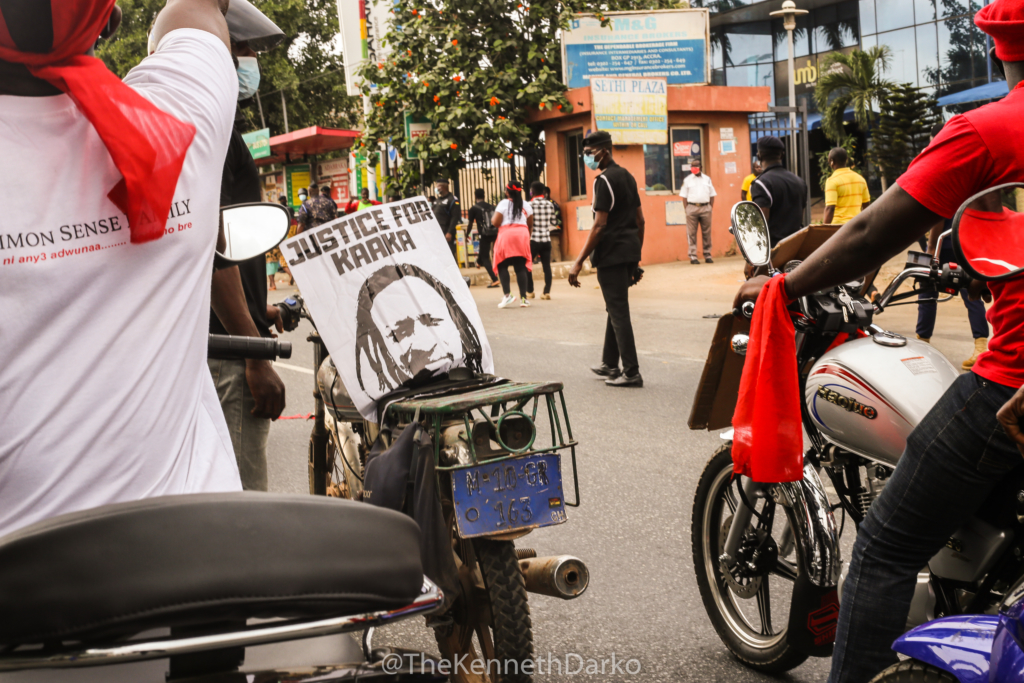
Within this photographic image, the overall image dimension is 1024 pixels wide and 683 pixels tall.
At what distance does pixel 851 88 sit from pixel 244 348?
2413 centimetres

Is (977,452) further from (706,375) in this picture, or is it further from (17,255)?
(17,255)

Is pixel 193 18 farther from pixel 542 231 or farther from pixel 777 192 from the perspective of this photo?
pixel 542 231

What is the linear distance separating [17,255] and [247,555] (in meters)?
0.56

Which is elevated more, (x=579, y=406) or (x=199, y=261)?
(x=199, y=261)

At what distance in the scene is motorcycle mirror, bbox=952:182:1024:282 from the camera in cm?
159

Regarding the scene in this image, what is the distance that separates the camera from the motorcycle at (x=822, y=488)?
7.00ft

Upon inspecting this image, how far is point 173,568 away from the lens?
3.07ft

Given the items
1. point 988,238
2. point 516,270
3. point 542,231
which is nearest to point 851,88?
point 542,231

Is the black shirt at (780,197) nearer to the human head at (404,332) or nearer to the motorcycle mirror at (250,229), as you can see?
the human head at (404,332)

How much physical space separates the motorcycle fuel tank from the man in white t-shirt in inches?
65.8

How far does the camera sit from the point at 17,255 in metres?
1.23

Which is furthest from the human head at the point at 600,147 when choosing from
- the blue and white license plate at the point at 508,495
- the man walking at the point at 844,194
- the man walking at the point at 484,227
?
the man walking at the point at 484,227

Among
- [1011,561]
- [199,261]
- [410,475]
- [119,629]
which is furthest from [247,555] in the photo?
[1011,561]

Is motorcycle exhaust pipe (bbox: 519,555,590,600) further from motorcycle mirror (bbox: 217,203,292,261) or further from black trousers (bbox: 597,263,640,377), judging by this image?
black trousers (bbox: 597,263,640,377)
